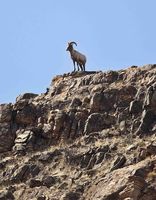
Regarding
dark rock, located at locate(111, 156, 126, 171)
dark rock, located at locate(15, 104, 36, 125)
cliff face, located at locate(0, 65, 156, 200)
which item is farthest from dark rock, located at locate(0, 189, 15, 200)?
dark rock, located at locate(15, 104, 36, 125)

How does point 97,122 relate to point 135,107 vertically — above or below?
below

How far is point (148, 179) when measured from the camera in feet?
152

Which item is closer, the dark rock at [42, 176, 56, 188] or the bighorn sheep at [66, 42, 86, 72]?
the dark rock at [42, 176, 56, 188]

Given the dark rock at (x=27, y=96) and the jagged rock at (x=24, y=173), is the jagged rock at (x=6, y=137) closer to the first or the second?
the jagged rock at (x=24, y=173)

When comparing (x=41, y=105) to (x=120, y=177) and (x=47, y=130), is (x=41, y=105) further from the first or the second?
(x=120, y=177)

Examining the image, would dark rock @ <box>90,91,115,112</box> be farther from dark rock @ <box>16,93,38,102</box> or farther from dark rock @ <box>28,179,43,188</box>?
dark rock @ <box>28,179,43,188</box>

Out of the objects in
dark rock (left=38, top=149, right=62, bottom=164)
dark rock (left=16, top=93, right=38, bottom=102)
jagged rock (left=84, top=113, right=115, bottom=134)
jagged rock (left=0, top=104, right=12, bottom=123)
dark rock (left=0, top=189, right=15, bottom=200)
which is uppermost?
dark rock (left=16, top=93, right=38, bottom=102)

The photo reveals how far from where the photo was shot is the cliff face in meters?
47.2

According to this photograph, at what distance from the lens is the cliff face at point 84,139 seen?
4719 centimetres

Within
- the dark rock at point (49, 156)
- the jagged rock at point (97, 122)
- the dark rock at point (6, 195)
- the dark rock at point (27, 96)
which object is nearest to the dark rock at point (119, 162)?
the dark rock at point (49, 156)

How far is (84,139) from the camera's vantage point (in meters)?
52.9

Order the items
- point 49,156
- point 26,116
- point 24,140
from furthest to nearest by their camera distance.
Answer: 1. point 26,116
2. point 24,140
3. point 49,156

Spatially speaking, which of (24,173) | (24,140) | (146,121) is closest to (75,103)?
(24,140)

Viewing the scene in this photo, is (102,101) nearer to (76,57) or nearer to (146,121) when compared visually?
(146,121)
